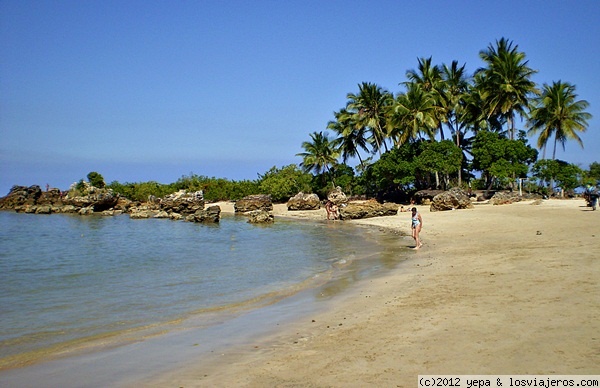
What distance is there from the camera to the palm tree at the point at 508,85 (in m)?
42.4

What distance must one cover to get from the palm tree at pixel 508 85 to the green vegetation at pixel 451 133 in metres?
0.09

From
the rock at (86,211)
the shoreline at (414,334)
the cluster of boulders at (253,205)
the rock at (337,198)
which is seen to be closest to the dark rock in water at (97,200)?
the rock at (86,211)

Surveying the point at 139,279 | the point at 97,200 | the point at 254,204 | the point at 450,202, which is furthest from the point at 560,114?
the point at 97,200

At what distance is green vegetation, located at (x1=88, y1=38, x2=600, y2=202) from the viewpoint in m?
41.5

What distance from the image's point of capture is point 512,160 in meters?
41.2

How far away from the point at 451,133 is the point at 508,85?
412 inches

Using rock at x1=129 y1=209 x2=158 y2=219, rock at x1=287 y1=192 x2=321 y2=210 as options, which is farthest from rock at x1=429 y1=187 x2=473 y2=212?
rock at x1=129 y1=209 x2=158 y2=219

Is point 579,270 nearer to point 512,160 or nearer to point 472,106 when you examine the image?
point 512,160

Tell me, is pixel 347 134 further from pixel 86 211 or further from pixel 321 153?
pixel 86 211

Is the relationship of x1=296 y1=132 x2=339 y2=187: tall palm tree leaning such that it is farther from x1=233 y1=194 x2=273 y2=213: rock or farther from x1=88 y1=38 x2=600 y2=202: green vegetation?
x1=233 y1=194 x2=273 y2=213: rock

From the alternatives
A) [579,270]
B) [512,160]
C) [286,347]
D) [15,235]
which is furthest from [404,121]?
[286,347]

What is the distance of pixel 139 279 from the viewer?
14195mm

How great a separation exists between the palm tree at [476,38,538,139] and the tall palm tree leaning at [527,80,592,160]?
1.40 metres

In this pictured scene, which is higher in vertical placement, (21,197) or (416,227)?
(21,197)
